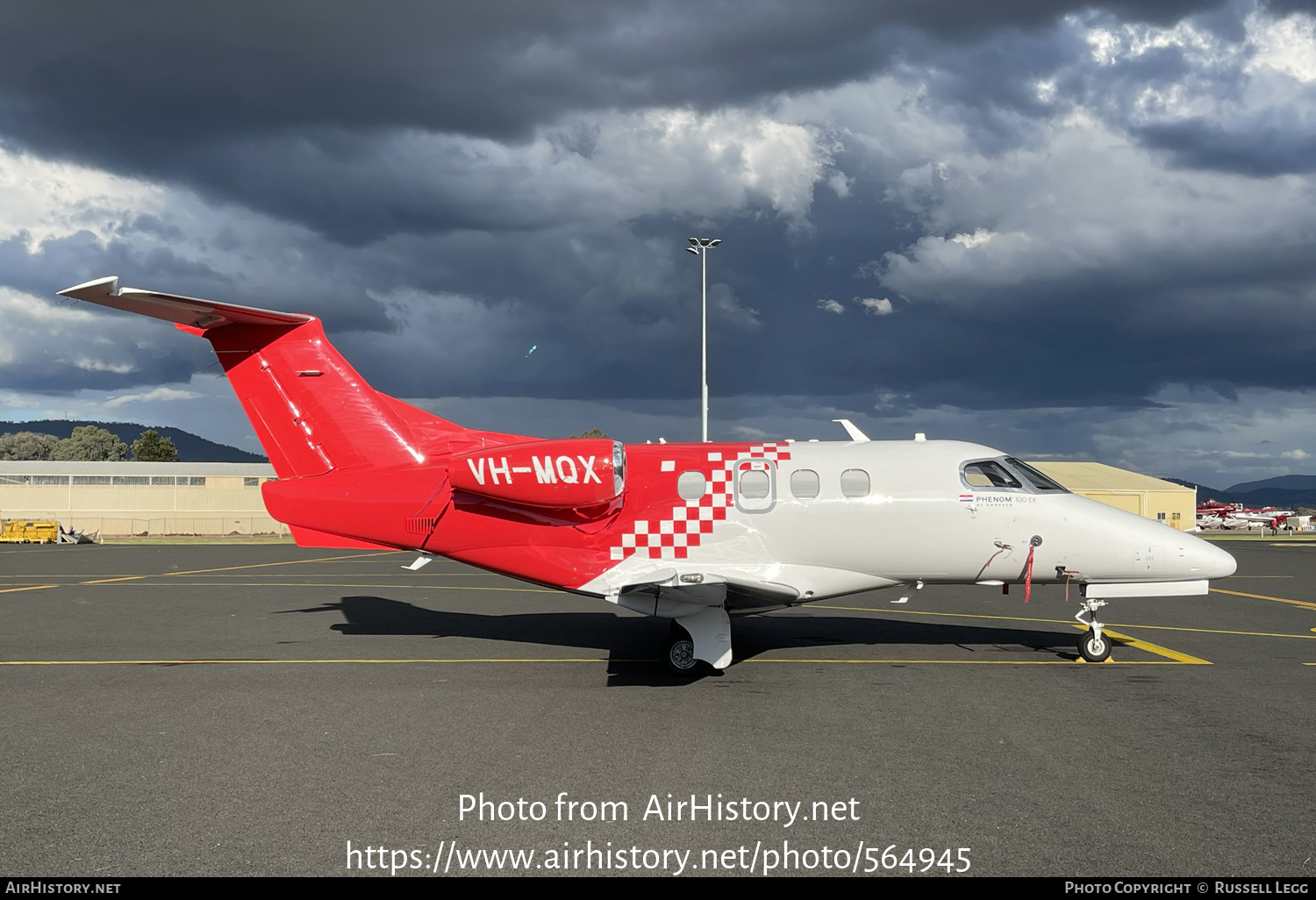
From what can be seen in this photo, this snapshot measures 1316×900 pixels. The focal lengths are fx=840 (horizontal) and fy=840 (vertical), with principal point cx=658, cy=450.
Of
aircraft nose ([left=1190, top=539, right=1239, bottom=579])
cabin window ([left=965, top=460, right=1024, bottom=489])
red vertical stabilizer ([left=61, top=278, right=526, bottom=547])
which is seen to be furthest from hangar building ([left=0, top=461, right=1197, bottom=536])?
aircraft nose ([left=1190, top=539, right=1239, bottom=579])

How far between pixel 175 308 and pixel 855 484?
9792 millimetres

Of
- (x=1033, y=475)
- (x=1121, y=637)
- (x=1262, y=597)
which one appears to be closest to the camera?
(x=1033, y=475)

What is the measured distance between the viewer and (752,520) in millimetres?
11906

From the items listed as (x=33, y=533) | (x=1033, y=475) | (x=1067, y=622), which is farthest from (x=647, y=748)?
(x=33, y=533)

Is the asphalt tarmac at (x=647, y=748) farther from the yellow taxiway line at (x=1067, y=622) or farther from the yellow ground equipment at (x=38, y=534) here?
the yellow ground equipment at (x=38, y=534)

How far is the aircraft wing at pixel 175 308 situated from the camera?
10.2m

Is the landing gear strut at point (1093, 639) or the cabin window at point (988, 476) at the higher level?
the cabin window at point (988, 476)

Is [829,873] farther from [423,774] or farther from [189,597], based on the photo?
[189,597]

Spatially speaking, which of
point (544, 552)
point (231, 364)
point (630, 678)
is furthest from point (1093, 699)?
point (231, 364)

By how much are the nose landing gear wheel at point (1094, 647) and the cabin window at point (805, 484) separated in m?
4.37

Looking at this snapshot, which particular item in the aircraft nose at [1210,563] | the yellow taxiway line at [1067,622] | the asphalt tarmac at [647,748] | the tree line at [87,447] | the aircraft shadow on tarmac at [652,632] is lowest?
the yellow taxiway line at [1067,622]

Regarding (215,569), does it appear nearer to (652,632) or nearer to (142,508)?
(652,632)

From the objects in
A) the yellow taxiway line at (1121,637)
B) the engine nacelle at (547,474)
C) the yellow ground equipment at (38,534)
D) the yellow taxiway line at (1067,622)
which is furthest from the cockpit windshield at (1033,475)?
the yellow ground equipment at (38,534)

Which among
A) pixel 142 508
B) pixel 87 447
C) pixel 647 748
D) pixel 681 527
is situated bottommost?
pixel 142 508
